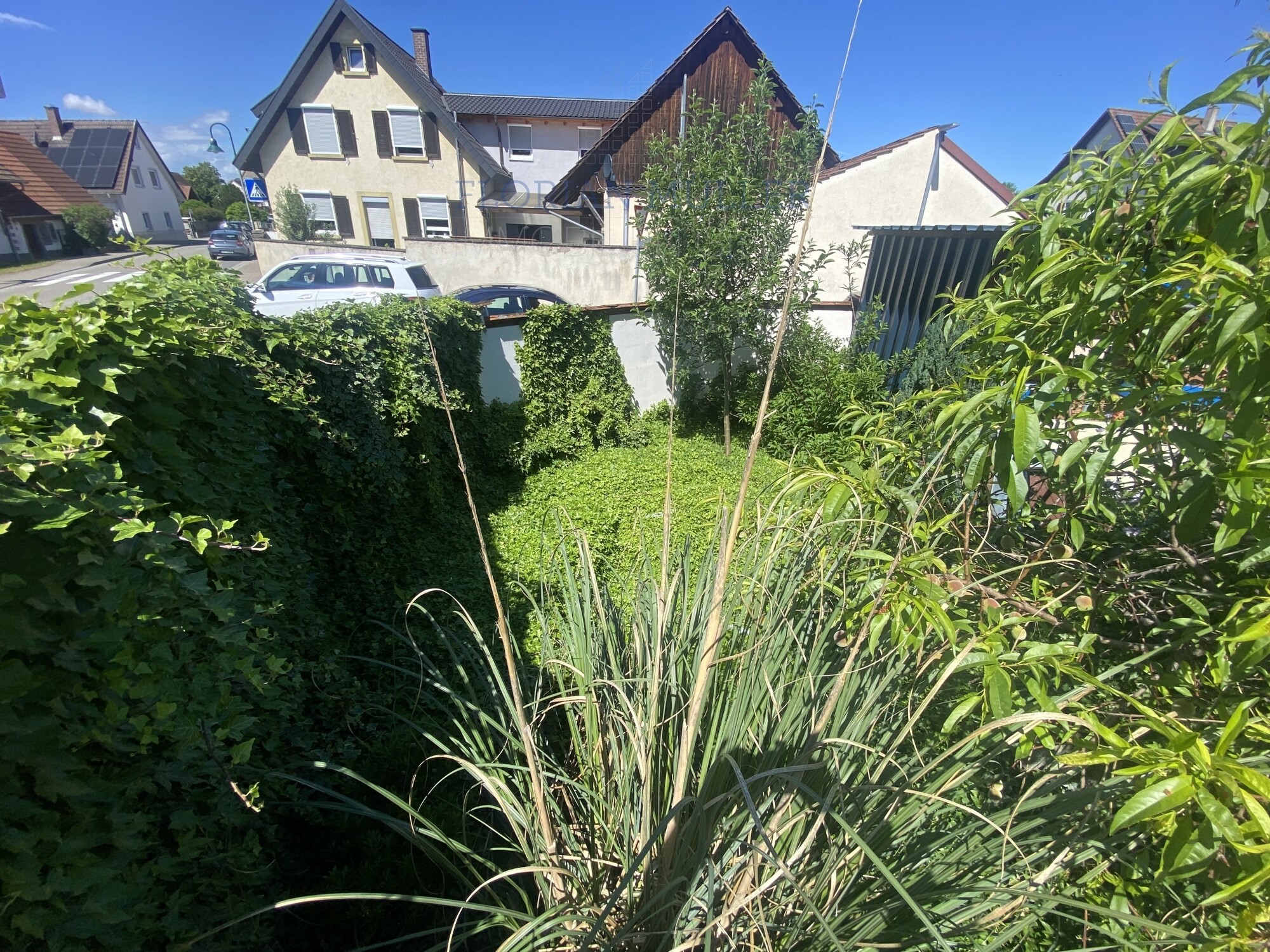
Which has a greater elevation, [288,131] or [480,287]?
[288,131]

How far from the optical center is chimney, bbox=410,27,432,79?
21922 millimetres

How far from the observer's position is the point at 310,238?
19.5 m

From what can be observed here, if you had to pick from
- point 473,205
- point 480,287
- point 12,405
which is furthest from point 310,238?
point 12,405

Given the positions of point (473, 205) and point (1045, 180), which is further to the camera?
point (473, 205)

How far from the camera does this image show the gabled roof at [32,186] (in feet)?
77.1

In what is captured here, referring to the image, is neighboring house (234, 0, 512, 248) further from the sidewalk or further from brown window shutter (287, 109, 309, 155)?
the sidewalk

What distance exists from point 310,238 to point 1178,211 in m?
23.6

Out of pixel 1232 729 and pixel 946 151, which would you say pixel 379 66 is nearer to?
pixel 946 151

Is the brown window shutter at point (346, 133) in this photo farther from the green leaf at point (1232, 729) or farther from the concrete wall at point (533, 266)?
the green leaf at point (1232, 729)

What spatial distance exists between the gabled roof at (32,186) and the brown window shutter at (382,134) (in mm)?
17333

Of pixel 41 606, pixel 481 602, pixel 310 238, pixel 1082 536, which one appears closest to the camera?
pixel 41 606

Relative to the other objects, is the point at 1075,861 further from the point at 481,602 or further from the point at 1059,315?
the point at 481,602

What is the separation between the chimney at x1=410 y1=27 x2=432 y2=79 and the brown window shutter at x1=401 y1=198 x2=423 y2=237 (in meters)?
5.79

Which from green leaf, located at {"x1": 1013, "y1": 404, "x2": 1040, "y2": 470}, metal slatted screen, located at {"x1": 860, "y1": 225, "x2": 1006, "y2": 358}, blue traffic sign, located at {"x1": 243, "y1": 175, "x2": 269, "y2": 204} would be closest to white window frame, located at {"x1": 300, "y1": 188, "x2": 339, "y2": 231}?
blue traffic sign, located at {"x1": 243, "y1": 175, "x2": 269, "y2": 204}
